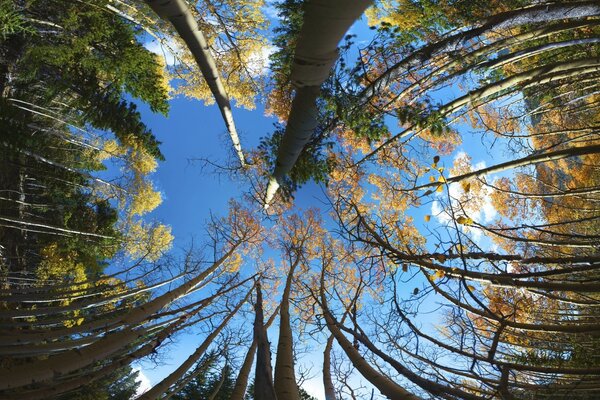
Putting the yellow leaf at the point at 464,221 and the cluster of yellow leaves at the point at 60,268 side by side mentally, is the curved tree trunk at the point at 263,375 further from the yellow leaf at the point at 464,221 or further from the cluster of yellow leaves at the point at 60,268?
the cluster of yellow leaves at the point at 60,268

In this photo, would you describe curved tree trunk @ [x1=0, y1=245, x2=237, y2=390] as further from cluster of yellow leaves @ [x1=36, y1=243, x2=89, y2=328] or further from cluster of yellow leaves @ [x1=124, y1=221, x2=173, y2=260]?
cluster of yellow leaves @ [x1=124, y1=221, x2=173, y2=260]

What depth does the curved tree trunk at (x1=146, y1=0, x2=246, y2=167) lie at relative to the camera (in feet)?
8.83

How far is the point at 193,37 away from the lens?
3338 millimetres

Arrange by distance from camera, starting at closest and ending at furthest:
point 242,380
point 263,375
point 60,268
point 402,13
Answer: point 263,375, point 242,380, point 402,13, point 60,268

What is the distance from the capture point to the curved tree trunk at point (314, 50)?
164cm

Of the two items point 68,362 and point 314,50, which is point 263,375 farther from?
point 314,50

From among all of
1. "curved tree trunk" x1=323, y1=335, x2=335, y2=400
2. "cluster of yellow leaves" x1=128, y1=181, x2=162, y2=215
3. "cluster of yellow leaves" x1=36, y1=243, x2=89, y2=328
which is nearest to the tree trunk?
"curved tree trunk" x1=323, y1=335, x2=335, y2=400

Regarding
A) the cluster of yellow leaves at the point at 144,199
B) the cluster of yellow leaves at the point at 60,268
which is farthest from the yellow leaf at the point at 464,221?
the cluster of yellow leaves at the point at 144,199

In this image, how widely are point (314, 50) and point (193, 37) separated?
189cm

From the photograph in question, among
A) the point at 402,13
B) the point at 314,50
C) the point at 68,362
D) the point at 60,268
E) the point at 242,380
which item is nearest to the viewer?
the point at 314,50

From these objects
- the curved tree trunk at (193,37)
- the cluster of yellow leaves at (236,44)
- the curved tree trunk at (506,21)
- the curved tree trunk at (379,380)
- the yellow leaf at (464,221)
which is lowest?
the curved tree trunk at (379,380)

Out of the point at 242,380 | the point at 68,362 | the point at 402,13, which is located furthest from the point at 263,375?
the point at 402,13

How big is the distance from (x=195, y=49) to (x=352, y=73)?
92.4 inches

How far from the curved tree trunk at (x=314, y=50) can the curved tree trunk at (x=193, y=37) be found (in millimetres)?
1226
